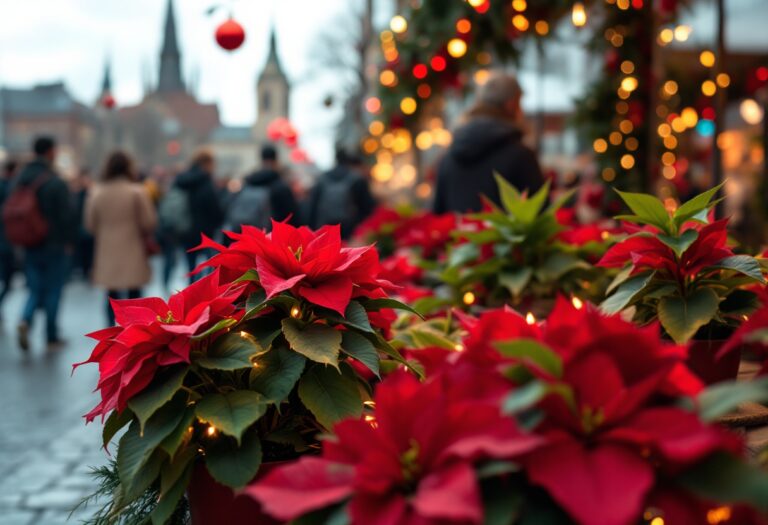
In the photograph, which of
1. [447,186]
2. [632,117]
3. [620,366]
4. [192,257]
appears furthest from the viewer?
[192,257]

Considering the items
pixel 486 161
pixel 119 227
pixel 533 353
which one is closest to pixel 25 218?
pixel 119 227

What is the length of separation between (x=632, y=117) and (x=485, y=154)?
3.72 m

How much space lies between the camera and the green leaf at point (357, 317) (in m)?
2.06

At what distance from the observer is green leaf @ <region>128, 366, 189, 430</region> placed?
5.95ft

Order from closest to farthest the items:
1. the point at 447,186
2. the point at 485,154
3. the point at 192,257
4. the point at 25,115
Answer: the point at 485,154 < the point at 447,186 < the point at 192,257 < the point at 25,115

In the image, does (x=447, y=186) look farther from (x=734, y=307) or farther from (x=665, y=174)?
(x=665, y=174)

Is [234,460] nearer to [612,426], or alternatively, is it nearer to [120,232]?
[612,426]

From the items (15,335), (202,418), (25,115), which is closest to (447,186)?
(202,418)

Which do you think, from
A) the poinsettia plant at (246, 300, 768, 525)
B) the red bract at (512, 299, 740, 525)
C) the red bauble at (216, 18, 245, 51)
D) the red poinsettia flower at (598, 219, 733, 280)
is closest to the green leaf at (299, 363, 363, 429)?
the poinsettia plant at (246, 300, 768, 525)

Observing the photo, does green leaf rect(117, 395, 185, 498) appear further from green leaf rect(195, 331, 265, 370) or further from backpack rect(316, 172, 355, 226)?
backpack rect(316, 172, 355, 226)

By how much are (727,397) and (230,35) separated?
5.40 meters

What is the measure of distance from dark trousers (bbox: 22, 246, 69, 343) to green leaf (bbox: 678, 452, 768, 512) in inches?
426

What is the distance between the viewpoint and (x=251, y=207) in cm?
1072

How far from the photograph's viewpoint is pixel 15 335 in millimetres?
12562
